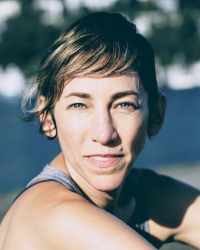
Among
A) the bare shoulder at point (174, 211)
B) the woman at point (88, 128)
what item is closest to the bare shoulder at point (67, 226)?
the woman at point (88, 128)

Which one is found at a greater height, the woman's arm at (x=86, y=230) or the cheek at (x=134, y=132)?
the cheek at (x=134, y=132)

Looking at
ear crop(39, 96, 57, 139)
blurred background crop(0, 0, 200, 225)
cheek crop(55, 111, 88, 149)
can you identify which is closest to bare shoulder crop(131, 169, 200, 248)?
ear crop(39, 96, 57, 139)

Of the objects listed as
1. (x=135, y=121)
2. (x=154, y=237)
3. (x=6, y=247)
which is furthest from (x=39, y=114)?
(x=154, y=237)

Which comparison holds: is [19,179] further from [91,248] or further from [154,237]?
[91,248]

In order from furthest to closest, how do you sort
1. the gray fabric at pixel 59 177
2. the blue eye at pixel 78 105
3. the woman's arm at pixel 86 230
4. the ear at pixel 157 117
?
the ear at pixel 157 117, the gray fabric at pixel 59 177, the blue eye at pixel 78 105, the woman's arm at pixel 86 230

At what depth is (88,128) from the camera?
6.59 feet

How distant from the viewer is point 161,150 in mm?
11094

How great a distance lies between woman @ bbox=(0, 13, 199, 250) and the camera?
179 cm

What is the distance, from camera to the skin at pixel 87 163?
69.7 inches

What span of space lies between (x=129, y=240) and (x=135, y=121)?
620mm

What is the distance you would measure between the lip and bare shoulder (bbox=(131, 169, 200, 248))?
2.83 feet

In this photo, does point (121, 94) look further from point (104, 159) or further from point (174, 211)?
point (174, 211)

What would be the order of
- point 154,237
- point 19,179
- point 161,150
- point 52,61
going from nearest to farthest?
point 52,61 → point 154,237 → point 19,179 → point 161,150

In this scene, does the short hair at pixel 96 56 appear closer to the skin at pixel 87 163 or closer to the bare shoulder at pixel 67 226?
the skin at pixel 87 163
